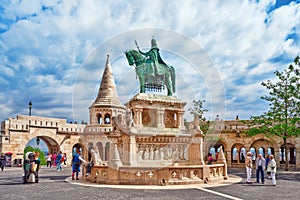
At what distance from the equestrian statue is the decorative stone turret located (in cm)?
1536

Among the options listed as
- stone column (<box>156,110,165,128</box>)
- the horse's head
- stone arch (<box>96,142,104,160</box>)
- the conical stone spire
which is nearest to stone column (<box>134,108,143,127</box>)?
stone column (<box>156,110,165,128</box>)

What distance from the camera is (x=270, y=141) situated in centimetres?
2905

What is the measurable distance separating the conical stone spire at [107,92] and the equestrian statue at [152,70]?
54.0 feet

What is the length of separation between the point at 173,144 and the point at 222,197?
8421 mm

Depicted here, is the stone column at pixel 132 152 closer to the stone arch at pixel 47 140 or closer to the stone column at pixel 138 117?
the stone column at pixel 138 117

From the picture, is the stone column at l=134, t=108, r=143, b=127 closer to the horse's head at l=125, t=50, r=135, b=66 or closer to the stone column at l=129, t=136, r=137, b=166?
the stone column at l=129, t=136, r=137, b=166

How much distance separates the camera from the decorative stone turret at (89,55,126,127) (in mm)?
35156

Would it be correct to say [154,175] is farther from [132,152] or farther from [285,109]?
[285,109]

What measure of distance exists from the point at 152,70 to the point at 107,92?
17805mm

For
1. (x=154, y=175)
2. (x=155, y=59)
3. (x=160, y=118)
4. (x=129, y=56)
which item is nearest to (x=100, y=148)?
(x=160, y=118)

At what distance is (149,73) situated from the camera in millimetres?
19203

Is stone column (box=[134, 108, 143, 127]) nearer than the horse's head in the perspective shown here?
Yes

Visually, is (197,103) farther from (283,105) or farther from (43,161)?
(43,161)

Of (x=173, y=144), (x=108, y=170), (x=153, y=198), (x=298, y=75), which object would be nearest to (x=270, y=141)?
(x=298, y=75)
